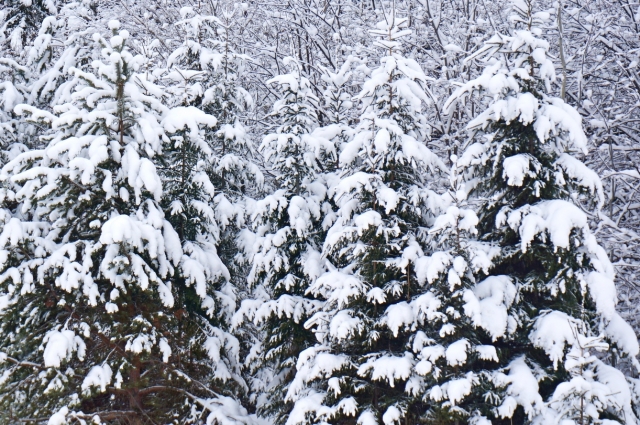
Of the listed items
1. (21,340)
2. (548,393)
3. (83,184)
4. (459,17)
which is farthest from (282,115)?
(459,17)

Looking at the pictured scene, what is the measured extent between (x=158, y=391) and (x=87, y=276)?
2.62 m

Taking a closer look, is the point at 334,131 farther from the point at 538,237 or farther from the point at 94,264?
the point at 94,264

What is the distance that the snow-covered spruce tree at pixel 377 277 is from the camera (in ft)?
28.7

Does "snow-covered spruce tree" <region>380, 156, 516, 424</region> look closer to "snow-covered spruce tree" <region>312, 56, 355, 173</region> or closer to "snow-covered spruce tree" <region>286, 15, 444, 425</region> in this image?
"snow-covered spruce tree" <region>286, 15, 444, 425</region>

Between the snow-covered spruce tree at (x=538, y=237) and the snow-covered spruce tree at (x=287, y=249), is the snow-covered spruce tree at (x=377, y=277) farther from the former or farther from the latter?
the snow-covered spruce tree at (x=287, y=249)

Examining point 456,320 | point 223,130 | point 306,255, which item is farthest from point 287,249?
point 456,320

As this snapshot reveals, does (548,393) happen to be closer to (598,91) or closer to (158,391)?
(158,391)

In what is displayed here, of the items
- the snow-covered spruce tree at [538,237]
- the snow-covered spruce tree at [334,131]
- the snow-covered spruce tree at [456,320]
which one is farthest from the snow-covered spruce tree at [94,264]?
the snow-covered spruce tree at [538,237]

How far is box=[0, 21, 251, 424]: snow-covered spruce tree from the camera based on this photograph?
9023 mm

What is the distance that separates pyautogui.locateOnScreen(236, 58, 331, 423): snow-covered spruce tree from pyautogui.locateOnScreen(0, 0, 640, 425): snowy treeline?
40mm

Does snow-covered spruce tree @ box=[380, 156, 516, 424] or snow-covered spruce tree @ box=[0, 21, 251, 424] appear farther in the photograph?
snow-covered spruce tree @ box=[0, 21, 251, 424]

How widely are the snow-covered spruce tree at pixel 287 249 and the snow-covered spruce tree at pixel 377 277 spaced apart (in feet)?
4.09

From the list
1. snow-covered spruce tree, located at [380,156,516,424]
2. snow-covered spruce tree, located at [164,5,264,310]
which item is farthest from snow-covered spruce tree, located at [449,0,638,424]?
snow-covered spruce tree, located at [164,5,264,310]

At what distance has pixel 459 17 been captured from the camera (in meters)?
16.8
